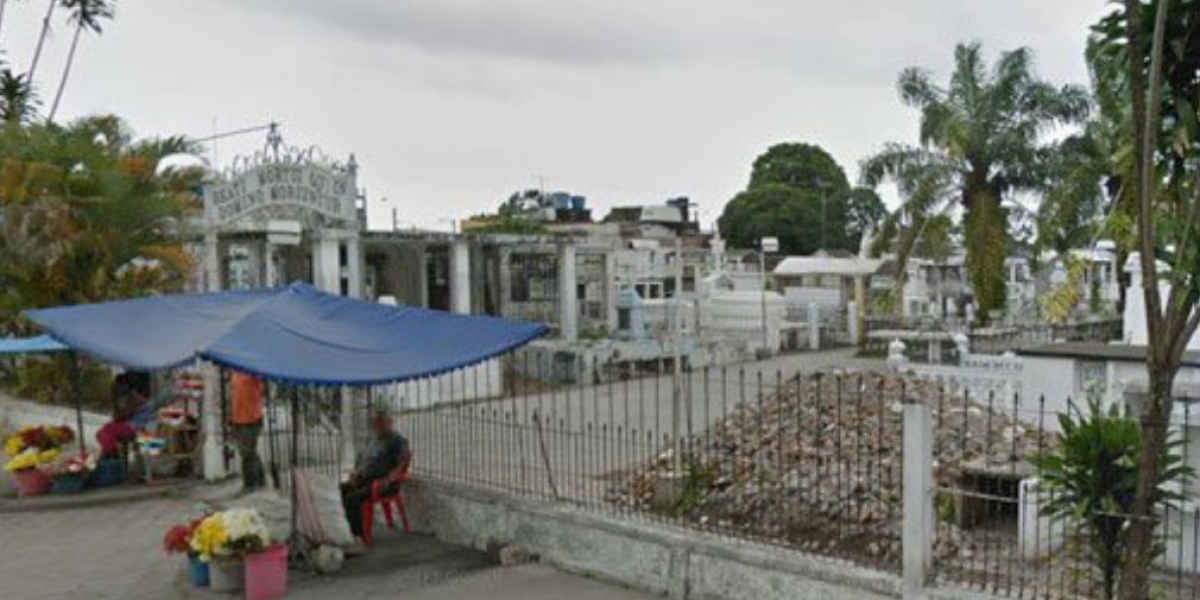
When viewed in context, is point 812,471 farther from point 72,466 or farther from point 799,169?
point 799,169

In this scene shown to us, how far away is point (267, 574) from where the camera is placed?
302 inches

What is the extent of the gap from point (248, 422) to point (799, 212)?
5817 centimetres

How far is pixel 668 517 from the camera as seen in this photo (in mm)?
8102

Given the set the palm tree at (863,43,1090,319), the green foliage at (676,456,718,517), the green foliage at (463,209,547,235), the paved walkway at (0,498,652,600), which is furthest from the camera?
the green foliage at (463,209,547,235)

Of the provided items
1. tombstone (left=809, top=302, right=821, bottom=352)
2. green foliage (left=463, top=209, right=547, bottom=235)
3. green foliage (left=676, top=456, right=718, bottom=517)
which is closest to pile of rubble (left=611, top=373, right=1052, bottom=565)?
green foliage (left=676, top=456, right=718, bottom=517)

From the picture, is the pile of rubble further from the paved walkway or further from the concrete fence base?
the paved walkway

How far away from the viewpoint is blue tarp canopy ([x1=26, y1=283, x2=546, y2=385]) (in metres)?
7.33

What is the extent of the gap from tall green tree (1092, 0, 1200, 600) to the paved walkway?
4.23m

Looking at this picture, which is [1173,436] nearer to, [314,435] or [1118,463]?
[1118,463]

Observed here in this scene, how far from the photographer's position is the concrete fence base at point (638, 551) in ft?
21.4

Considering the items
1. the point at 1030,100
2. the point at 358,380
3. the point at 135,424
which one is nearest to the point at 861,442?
the point at 358,380

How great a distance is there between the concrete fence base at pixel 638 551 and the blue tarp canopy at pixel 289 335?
141cm

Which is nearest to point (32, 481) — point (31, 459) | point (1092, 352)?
point (31, 459)

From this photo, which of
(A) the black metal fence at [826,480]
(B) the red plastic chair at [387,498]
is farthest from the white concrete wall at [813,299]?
(B) the red plastic chair at [387,498]
